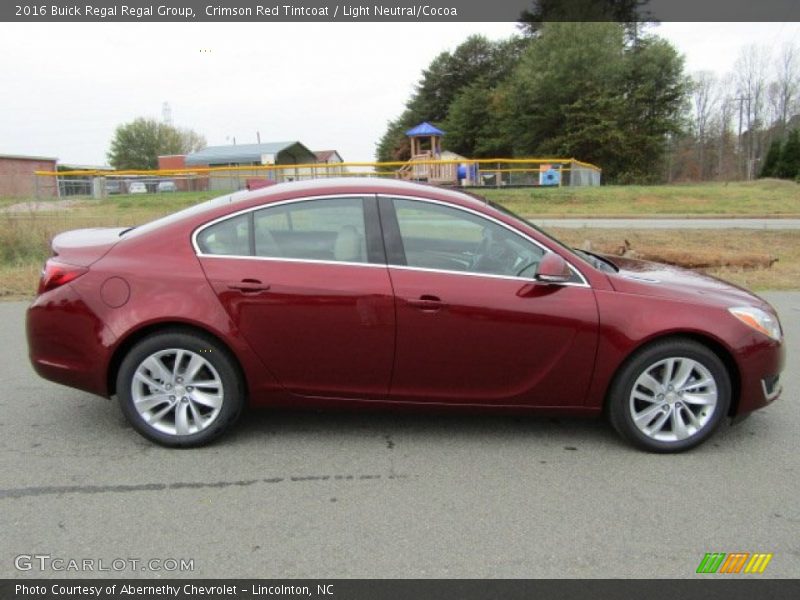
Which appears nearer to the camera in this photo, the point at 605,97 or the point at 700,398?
the point at 700,398

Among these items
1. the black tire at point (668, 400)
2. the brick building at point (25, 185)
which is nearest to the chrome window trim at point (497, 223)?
the black tire at point (668, 400)

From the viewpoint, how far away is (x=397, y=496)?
3168mm

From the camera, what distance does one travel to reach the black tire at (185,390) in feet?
11.7

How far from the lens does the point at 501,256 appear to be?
Result: 365 cm

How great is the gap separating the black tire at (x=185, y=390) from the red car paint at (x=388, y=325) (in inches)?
3.3

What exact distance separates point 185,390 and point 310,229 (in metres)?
1.18

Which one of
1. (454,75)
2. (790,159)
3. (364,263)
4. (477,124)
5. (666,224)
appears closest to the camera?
(364,263)

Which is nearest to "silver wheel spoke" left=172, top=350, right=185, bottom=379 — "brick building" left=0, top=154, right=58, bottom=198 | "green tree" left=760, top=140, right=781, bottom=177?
"brick building" left=0, top=154, right=58, bottom=198

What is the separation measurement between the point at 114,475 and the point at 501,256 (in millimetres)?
2446

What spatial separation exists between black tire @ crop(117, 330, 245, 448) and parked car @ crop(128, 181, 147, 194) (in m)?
26.9

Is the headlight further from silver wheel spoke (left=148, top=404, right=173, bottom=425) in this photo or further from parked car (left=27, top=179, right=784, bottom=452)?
silver wheel spoke (left=148, top=404, right=173, bottom=425)

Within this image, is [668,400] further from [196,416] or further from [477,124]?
[477,124]

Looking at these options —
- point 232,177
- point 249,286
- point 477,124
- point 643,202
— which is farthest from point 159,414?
point 477,124

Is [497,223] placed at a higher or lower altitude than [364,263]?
higher
